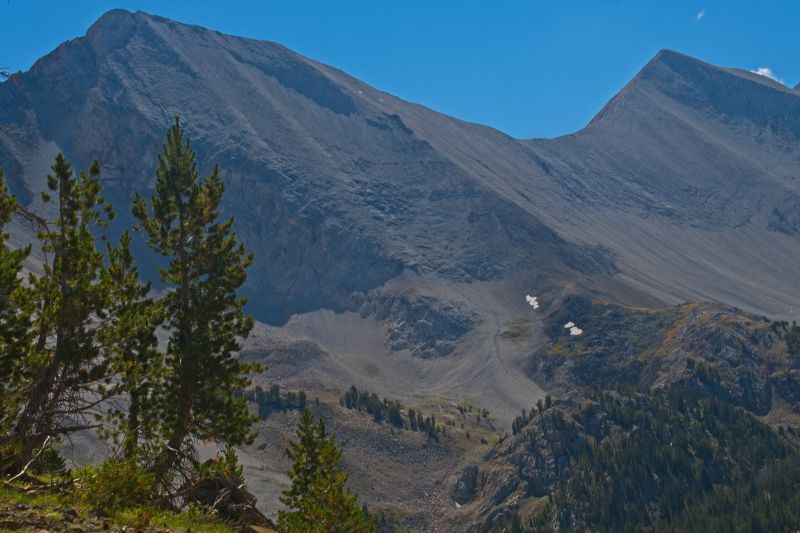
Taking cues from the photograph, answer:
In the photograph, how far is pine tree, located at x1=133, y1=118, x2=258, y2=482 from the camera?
30.4 meters

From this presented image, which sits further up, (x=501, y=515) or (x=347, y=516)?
(x=347, y=516)

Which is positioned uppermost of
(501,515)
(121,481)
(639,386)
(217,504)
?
(121,481)

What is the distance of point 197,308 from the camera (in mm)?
32188

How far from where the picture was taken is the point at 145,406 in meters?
28.2

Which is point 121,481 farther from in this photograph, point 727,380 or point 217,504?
point 727,380

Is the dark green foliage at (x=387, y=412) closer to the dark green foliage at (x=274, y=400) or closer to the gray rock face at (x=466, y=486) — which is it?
the dark green foliage at (x=274, y=400)

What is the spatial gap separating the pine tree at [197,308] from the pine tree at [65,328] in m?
6.33

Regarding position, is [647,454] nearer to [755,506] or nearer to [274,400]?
[755,506]

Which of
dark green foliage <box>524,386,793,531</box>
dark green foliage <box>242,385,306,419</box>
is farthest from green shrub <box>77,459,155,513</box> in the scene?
dark green foliage <box>242,385,306,419</box>

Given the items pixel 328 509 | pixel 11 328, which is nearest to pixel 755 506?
pixel 328 509

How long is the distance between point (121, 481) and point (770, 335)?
179 metres

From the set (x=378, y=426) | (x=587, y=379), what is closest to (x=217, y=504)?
(x=378, y=426)

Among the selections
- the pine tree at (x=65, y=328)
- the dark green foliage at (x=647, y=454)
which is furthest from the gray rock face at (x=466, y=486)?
the pine tree at (x=65, y=328)

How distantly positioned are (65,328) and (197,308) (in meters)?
9.34
